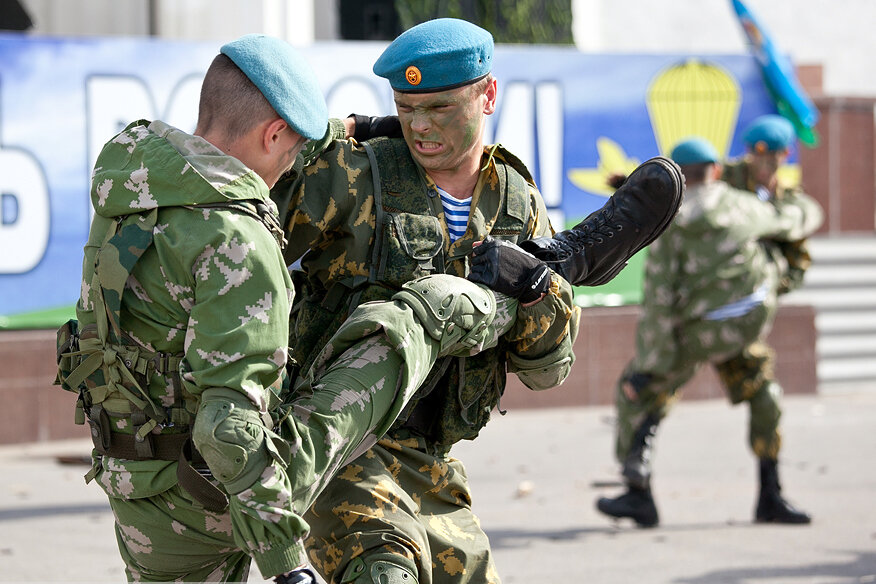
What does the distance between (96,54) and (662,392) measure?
4909 mm

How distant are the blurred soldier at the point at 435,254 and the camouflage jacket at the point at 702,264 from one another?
12.5 ft

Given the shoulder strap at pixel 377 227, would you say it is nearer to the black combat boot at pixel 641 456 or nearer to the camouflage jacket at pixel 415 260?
the camouflage jacket at pixel 415 260

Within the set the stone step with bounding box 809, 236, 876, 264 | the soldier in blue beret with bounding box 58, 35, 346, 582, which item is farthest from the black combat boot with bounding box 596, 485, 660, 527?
the stone step with bounding box 809, 236, 876, 264

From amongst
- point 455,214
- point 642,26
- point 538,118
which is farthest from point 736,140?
point 455,214

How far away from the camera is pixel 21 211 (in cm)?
942

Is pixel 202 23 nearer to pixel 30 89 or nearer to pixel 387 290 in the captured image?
pixel 30 89

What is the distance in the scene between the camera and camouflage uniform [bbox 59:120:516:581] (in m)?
2.82

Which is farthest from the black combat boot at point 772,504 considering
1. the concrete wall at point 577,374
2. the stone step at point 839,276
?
the stone step at point 839,276

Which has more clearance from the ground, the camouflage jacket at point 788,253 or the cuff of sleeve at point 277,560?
the camouflage jacket at point 788,253

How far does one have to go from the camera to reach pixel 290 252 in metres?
3.64

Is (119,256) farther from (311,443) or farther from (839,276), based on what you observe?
(839,276)

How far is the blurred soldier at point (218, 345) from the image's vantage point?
111 inches

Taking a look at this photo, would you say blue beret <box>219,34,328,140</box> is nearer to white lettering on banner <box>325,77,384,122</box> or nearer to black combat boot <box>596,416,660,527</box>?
black combat boot <box>596,416,660,527</box>

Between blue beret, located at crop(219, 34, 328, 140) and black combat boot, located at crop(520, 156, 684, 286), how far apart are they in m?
0.99
